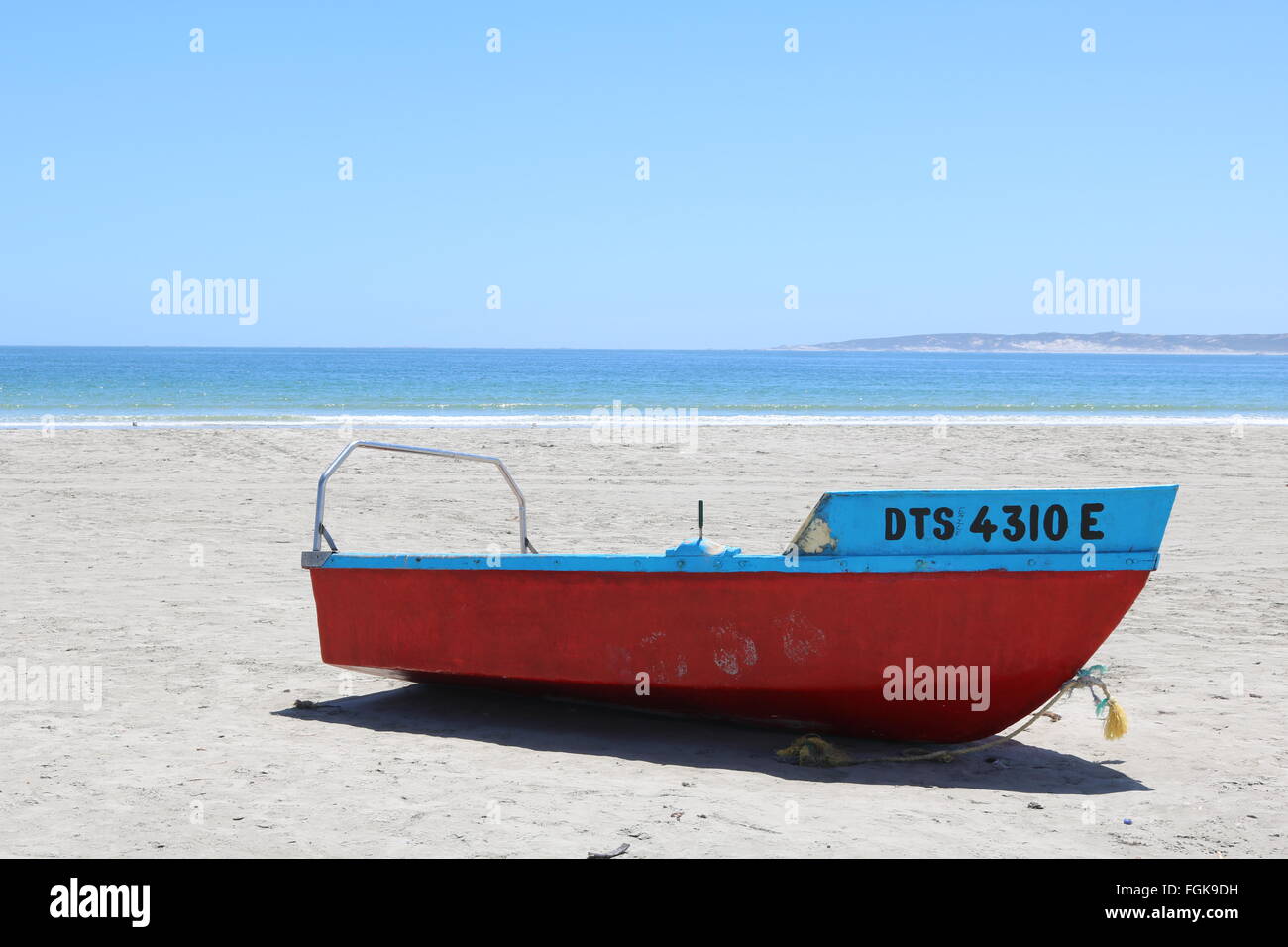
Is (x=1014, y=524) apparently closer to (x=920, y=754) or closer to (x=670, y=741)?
(x=920, y=754)

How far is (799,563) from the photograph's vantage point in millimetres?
4883

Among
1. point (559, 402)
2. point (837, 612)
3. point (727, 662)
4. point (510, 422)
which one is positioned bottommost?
point (727, 662)

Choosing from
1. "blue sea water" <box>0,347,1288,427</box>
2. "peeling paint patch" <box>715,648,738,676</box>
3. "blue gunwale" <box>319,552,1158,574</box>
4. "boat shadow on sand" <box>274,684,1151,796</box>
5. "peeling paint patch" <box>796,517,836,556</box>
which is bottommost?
"boat shadow on sand" <box>274,684,1151,796</box>

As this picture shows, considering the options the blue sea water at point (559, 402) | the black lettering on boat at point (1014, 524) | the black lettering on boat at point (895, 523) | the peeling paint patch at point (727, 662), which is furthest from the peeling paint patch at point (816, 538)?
the blue sea water at point (559, 402)

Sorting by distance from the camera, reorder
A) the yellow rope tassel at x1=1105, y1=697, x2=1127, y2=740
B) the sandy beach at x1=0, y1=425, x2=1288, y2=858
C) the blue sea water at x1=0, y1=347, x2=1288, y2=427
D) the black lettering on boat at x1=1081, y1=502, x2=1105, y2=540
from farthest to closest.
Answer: the blue sea water at x1=0, y1=347, x2=1288, y2=427
the yellow rope tassel at x1=1105, y1=697, x2=1127, y2=740
the black lettering on boat at x1=1081, y1=502, x2=1105, y2=540
the sandy beach at x1=0, y1=425, x2=1288, y2=858

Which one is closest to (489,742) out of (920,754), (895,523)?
(920,754)

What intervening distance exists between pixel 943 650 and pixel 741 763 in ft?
3.16

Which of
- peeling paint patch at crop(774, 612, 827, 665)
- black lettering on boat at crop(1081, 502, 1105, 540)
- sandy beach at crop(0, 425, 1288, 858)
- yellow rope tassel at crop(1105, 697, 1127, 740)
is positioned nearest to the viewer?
sandy beach at crop(0, 425, 1288, 858)

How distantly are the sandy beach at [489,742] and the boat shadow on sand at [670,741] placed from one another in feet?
0.06

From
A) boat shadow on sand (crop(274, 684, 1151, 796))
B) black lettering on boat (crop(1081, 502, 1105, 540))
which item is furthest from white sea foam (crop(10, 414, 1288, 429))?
black lettering on boat (crop(1081, 502, 1105, 540))

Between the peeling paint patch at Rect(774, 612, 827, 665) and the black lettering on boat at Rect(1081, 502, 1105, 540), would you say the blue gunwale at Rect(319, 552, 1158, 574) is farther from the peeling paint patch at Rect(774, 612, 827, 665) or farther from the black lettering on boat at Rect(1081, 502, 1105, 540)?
the peeling paint patch at Rect(774, 612, 827, 665)

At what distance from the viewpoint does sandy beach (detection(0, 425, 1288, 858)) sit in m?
3.98

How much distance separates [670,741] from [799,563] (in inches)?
39.8
